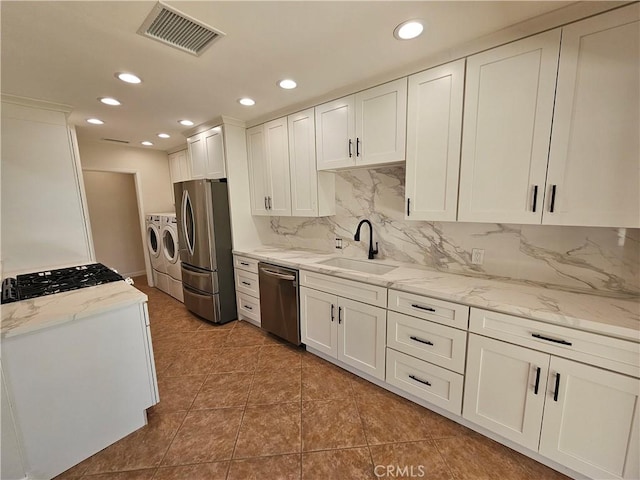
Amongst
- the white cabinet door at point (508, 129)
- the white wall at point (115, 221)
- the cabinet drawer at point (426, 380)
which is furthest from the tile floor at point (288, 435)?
the white wall at point (115, 221)

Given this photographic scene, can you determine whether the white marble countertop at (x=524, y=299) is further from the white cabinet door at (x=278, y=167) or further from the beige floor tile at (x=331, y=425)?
the white cabinet door at (x=278, y=167)

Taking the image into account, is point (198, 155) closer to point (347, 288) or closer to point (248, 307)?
point (248, 307)

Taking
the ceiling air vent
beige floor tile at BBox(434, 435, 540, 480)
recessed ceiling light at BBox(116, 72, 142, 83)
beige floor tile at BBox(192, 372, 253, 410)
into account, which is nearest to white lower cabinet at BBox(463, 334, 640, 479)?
beige floor tile at BBox(434, 435, 540, 480)

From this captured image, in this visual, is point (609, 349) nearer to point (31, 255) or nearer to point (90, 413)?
point (90, 413)

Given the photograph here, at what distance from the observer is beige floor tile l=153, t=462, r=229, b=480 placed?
1.42 metres

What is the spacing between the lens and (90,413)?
60.7 inches

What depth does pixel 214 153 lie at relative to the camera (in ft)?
10.4

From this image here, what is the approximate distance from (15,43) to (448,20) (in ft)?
8.35

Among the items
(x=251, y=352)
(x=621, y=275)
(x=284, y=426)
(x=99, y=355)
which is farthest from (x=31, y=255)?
(x=621, y=275)

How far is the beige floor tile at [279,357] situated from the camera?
7.84ft

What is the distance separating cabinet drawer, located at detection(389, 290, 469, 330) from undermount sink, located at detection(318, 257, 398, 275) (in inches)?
17.7

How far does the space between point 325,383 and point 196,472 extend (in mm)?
1036

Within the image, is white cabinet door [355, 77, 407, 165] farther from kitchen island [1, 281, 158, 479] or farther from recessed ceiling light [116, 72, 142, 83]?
kitchen island [1, 281, 158, 479]
